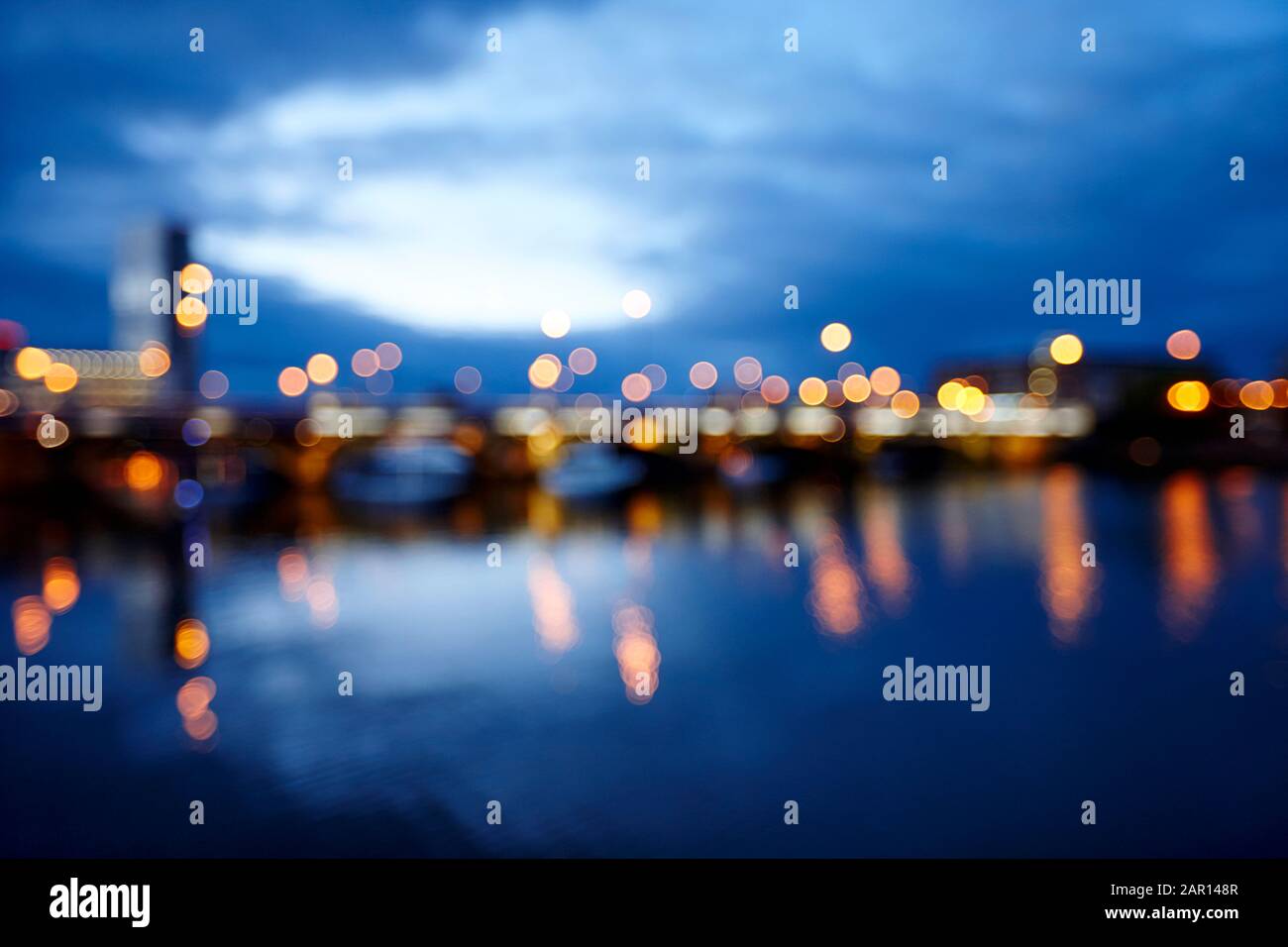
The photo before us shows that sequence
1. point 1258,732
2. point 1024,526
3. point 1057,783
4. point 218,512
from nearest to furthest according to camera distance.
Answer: point 1057,783 → point 1258,732 → point 1024,526 → point 218,512

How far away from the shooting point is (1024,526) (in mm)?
31859

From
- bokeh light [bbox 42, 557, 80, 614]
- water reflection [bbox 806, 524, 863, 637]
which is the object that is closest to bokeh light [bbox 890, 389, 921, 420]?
water reflection [bbox 806, 524, 863, 637]

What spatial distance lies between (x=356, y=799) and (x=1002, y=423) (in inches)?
2301

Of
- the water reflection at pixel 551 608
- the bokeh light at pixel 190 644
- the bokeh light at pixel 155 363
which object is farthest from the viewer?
the bokeh light at pixel 155 363

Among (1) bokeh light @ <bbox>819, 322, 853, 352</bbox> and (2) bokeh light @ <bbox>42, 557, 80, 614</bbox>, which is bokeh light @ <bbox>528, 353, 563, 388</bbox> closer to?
(1) bokeh light @ <bbox>819, 322, 853, 352</bbox>

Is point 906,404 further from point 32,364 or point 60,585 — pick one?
point 60,585

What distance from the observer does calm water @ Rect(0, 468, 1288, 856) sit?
757 centimetres

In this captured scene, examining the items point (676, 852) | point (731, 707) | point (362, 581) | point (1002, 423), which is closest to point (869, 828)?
point (676, 852)

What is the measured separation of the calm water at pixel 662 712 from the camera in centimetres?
757

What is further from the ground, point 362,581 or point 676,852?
point 362,581

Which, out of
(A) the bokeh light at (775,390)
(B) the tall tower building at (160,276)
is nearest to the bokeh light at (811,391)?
(A) the bokeh light at (775,390)

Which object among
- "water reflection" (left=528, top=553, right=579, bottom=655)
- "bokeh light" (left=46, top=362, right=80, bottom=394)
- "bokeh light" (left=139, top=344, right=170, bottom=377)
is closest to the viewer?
"water reflection" (left=528, top=553, right=579, bottom=655)

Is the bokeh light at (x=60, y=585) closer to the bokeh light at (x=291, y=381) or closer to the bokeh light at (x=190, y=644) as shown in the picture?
the bokeh light at (x=190, y=644)
